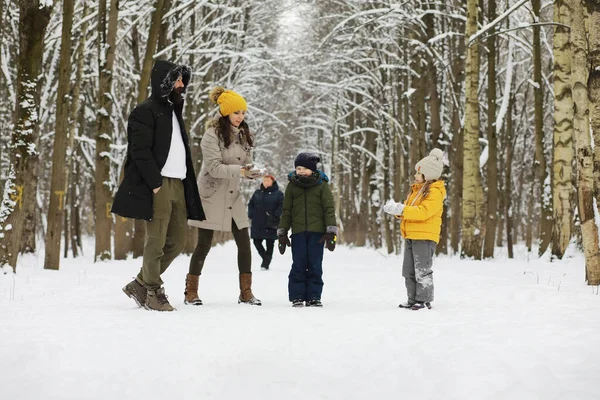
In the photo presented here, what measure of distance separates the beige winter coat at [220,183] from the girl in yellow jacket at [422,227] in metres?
1.46

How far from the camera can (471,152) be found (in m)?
13.5

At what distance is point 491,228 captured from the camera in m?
15.6

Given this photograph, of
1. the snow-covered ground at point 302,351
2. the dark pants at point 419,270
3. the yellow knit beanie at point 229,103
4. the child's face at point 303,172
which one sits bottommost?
the snow-covered ground at point 302,351

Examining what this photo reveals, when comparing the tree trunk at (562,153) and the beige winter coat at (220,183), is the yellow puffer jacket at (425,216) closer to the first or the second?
the beige winter coat at (220,183)

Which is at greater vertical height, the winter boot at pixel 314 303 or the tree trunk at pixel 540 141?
the tree trunk at pixel 540 141

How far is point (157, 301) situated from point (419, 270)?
2.46 m

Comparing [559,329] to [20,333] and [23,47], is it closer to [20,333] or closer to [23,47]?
[20,333]

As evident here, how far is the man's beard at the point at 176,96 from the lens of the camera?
19.6 ft

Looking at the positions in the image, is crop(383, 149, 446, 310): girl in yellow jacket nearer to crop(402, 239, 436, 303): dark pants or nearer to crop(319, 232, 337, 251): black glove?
crop(402, 239, 436, 303): dark pants

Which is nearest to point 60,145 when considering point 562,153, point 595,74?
point 595,74

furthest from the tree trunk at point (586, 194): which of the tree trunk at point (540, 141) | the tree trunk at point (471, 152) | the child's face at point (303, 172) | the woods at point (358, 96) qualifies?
the tree trunk at point (540, 141)

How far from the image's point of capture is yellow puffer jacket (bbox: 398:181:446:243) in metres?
6.14

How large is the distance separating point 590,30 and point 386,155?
697 inches

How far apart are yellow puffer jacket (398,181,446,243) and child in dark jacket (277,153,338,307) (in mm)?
754
